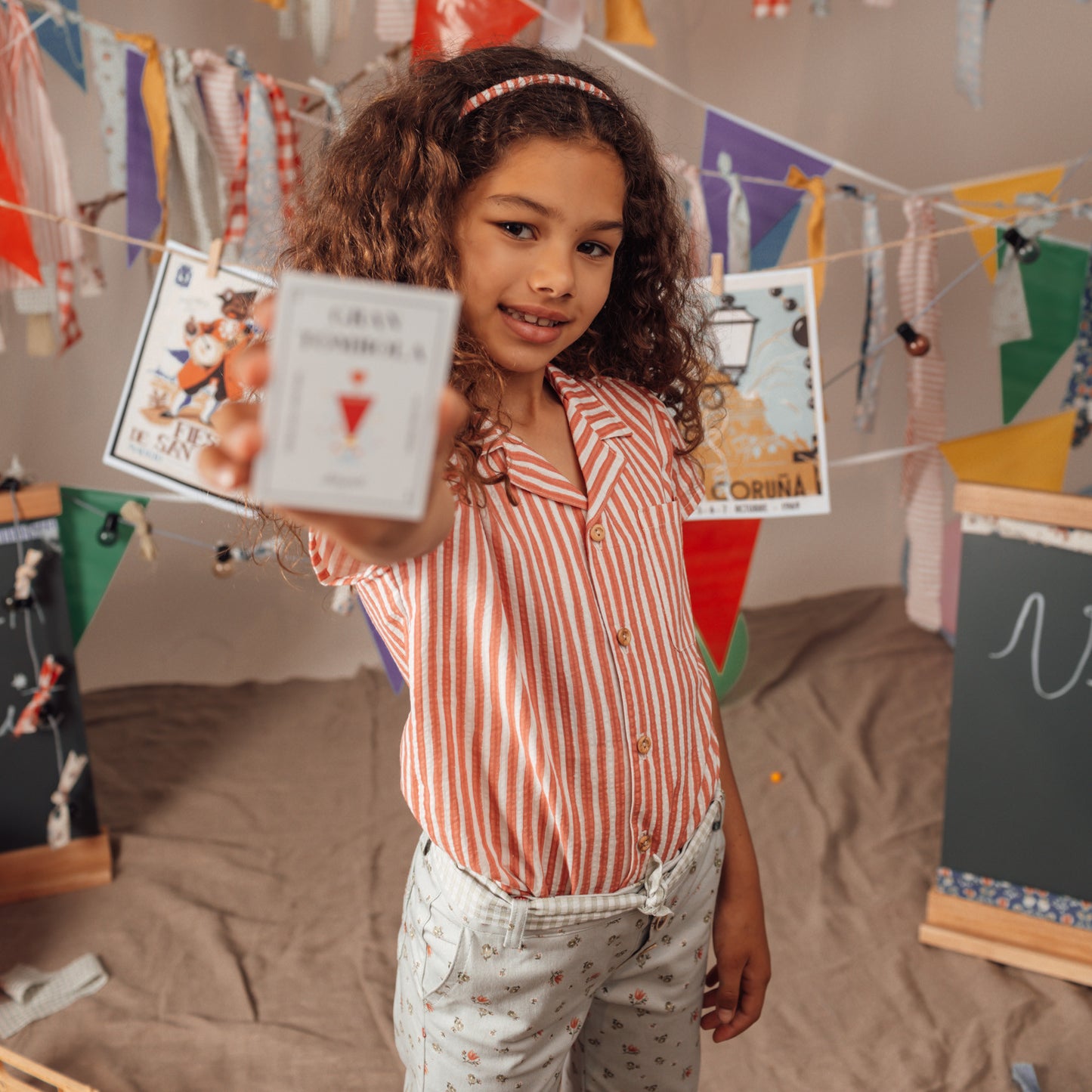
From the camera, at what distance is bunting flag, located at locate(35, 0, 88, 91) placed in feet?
5.08

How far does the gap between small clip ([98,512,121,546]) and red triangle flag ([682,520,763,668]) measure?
892 mm

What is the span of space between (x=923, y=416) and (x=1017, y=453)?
0.17 meters

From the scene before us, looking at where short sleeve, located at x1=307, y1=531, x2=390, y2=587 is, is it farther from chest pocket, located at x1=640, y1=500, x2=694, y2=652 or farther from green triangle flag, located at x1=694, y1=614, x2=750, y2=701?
green triangle flag, located at x1=694, y1=614, x2=750, y2=701

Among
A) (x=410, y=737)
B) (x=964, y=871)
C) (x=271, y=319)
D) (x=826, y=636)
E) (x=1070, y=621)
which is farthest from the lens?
(x=826, y=636)

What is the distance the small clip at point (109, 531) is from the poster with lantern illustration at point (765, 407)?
2.97 ft

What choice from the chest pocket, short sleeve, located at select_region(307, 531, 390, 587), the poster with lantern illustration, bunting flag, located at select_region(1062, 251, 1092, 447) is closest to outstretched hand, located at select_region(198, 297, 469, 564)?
short sleeve, located at select_region(307, 531, 390, 587)

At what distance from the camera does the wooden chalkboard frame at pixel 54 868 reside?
5.82ft

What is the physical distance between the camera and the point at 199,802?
2.05m

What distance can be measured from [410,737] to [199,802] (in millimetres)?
1428

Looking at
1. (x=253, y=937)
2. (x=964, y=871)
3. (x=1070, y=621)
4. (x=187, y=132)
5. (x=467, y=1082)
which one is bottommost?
(x=253, y=937)

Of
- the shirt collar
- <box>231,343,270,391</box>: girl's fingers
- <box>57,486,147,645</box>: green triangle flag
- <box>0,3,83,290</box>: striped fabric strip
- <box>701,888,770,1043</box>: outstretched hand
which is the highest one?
<box>0,3,83,290</box>: striped fabric strip

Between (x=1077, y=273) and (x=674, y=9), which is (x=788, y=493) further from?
(x=674, y=9)

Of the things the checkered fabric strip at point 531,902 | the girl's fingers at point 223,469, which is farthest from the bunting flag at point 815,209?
the girl's fingers at point 223,469

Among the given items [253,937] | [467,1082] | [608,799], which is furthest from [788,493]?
[253,937]
